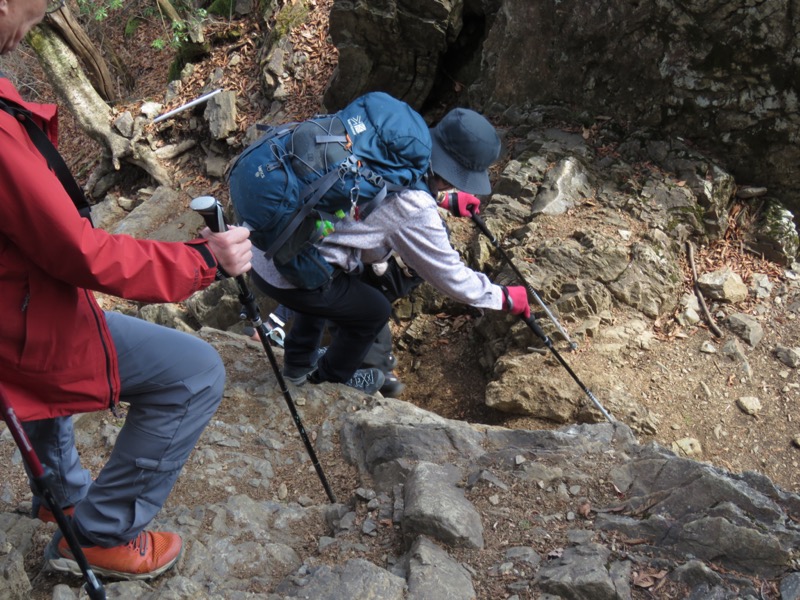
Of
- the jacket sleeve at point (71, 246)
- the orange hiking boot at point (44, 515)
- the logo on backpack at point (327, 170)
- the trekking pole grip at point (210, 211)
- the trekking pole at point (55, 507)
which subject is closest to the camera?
the jacket sleeve at point (71, 246)

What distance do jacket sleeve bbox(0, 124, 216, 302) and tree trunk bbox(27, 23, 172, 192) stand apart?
1114 centimetres

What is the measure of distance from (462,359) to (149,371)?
478cm

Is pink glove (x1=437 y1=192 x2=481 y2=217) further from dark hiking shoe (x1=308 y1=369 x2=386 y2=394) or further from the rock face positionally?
the rock face

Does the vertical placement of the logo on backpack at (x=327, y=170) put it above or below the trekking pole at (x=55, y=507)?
above

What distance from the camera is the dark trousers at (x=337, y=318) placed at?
4570 millimetres

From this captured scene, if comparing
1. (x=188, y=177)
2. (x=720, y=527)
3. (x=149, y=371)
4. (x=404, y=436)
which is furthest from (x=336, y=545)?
(x=188, y=177)

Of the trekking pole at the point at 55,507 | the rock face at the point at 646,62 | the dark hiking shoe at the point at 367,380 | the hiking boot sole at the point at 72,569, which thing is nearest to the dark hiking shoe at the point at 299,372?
the dark hiking shoe at the point at 367,380

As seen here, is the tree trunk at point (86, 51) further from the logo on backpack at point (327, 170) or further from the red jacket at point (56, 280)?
the red jacket at point (56, 280)

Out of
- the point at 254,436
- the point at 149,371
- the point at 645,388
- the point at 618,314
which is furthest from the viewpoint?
the point at 618,314

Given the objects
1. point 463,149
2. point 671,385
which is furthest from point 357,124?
point 671,385

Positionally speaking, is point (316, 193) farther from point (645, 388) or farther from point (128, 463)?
point (645, 388)

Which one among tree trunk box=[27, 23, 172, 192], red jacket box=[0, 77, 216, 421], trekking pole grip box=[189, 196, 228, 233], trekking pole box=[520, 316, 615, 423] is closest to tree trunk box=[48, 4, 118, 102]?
tree trunk box=[27, 23, 172, 192]

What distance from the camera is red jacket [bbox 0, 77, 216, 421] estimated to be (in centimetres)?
222

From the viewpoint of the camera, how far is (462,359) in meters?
7.30
